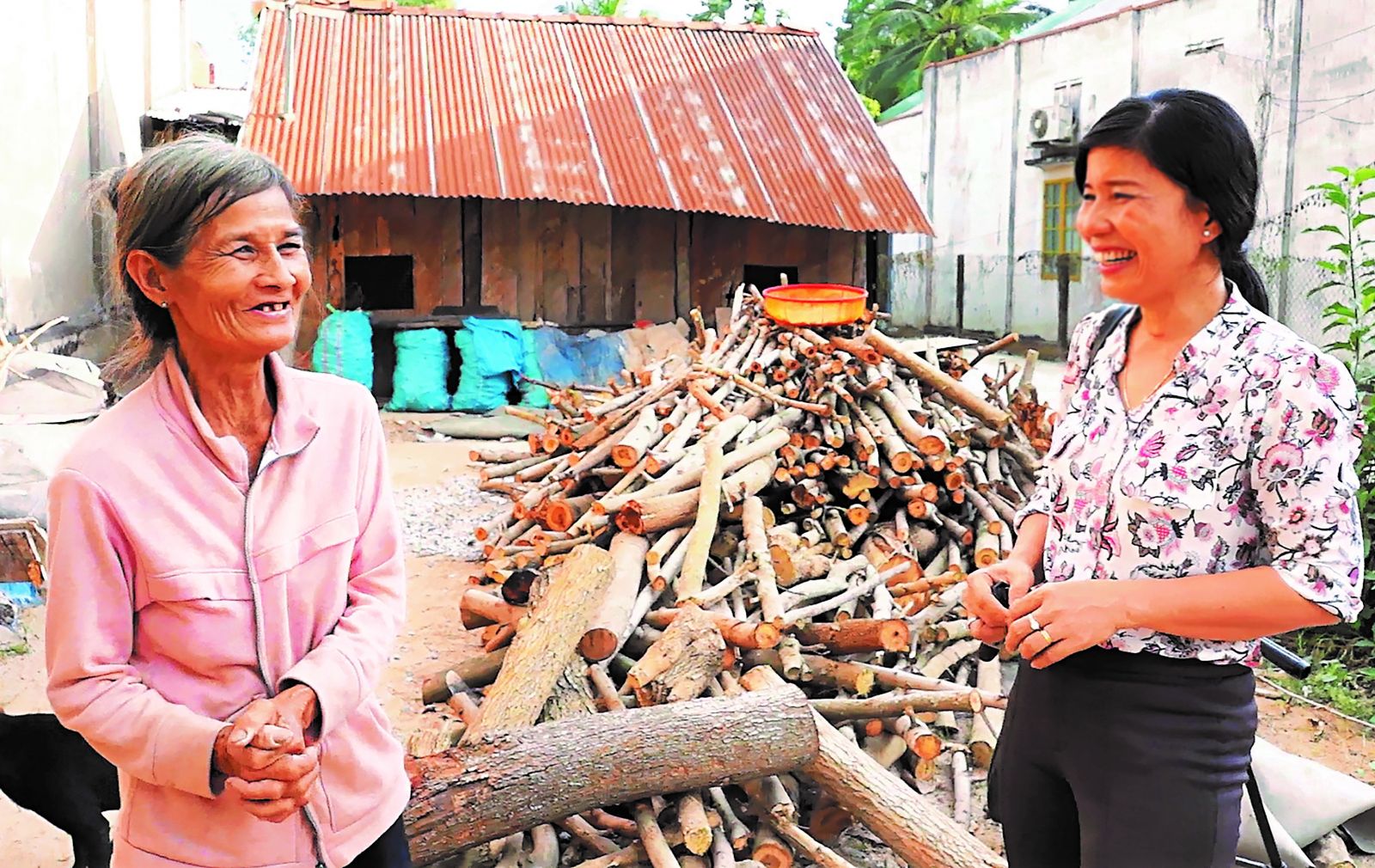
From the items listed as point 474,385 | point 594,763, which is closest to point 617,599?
point 594,763

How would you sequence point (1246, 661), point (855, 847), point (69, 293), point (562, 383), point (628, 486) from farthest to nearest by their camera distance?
point (562, 383) → point (69, 293) → point (628, 486) → point (855, 847) → point (1246, 661)

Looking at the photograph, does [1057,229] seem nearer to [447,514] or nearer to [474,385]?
[474,385]

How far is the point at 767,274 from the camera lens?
46.2 feet

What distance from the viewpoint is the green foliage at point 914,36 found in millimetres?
29516

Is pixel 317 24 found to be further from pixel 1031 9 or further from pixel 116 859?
pixel 1031 9

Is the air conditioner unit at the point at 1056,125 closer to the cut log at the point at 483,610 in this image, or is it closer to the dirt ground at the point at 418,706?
the dirt ground at the point at 418,706

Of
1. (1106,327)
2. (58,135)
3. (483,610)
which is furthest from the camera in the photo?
(58,135)

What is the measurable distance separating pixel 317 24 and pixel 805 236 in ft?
20.9

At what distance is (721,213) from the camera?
513 inches

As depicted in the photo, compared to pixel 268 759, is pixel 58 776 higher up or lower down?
lower down

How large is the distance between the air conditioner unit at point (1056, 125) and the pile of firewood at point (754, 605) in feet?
34.2

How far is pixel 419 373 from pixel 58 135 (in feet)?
13.6

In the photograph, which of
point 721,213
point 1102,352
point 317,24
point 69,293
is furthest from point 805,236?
point 1102,352

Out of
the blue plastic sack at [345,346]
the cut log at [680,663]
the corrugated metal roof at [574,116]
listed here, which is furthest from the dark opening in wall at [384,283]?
Result: the cut log at [680,663]
